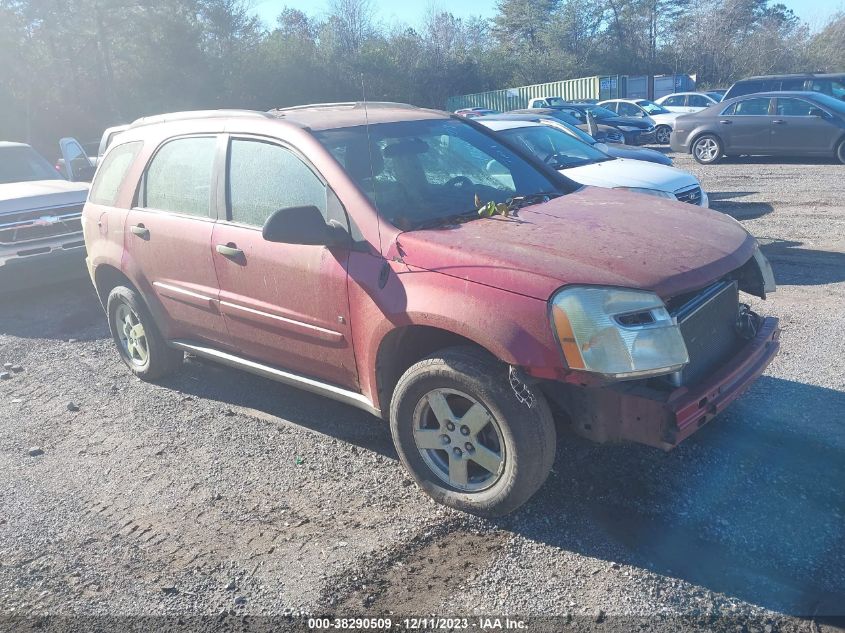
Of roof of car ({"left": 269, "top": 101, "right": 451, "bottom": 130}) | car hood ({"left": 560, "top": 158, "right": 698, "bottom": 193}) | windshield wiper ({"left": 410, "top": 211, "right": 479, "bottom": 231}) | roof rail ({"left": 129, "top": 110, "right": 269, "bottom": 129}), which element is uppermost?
roof rail ({"left": 129, "top": 110, "right": 269, "bottom": 129})

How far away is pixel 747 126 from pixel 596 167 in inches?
360

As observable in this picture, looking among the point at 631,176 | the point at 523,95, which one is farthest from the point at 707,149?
the point at 523,95

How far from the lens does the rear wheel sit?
1692 centimetres

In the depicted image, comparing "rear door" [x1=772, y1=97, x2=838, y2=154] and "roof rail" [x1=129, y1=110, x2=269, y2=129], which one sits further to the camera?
"rear door" [x1=772, y1=97, x2=838, y2=154]

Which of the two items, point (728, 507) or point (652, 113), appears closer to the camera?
point (728, 507)

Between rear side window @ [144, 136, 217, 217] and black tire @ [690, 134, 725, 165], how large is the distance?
47.7ft

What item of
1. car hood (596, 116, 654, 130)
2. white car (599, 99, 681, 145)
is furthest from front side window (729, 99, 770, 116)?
car hood (596, 116, 654, 130)

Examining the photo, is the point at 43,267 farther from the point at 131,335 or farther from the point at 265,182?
the point at 265,182

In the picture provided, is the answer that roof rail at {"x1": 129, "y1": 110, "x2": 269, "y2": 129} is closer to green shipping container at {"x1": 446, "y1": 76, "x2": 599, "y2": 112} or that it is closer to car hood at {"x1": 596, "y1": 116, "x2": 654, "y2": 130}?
car hood at {"x1": 596, "y1": 116, "x2": 654, "y2": 130}

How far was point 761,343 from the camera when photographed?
→ 12.8 feet

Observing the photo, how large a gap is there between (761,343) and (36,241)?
Result: 7706 mm

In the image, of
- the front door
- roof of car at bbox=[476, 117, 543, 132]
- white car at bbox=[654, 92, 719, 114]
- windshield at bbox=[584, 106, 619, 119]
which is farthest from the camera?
white car at bbox=[654, 92, 719, 114]

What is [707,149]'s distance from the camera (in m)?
17.1

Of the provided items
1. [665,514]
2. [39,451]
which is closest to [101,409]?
[39,451]
